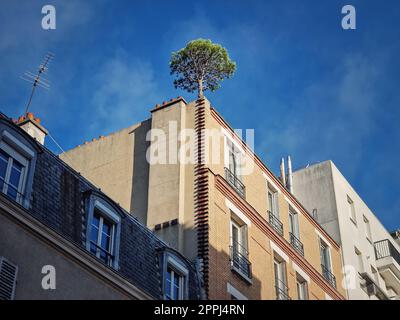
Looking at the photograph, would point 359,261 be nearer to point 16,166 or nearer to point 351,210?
point 351,210

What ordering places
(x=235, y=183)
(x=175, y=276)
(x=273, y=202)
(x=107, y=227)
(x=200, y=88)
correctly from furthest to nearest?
(x=273, y=202) < (x=200, y=88) < (x=235, y=183) < (x=175, y=276) < (x=107, y=227)

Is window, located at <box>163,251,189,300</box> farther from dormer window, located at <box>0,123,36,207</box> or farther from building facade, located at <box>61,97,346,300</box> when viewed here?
dormer window, located at <box>0,123,36,207</box>

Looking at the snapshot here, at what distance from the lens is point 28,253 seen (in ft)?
53.8

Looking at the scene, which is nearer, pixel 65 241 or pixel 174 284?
pixel 65 241

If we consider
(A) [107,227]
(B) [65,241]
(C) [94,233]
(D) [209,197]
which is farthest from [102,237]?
(D) [209,197]

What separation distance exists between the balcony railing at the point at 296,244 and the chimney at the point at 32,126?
1100 centimetres

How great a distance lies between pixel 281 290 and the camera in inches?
1078

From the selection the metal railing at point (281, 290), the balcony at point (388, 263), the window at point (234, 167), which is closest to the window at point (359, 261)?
Answer: the balcony at point (388, 263)

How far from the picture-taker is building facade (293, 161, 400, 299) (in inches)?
1382

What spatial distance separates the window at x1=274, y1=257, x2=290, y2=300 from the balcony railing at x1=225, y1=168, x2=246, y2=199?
3.04m

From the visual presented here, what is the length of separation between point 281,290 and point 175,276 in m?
6.44
